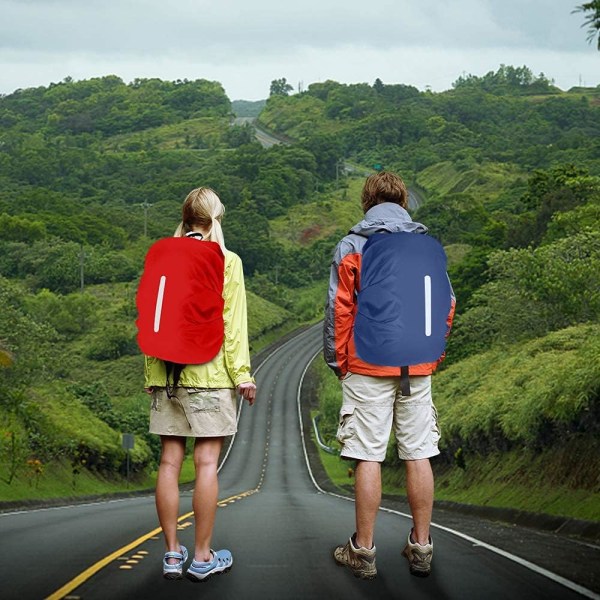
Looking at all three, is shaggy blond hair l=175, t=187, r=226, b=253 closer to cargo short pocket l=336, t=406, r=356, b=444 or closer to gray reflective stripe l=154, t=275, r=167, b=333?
gray reflective stripe l=154, t=275, r=167, b=333

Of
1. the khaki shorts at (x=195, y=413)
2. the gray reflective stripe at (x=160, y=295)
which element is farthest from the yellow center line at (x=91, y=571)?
the gray reflective stripe at (x=160, y=295)

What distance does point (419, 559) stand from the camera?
8508mm

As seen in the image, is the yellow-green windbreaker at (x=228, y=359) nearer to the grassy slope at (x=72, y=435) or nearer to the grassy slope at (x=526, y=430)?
the grassy slope at (x=526, y=430)

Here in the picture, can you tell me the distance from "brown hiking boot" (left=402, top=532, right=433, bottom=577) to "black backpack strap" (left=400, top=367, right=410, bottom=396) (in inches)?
45.2

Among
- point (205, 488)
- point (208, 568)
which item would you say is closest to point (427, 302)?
point (205, 488)

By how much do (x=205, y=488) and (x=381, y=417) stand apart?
1.38 meters

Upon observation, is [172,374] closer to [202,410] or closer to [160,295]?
[202,410]

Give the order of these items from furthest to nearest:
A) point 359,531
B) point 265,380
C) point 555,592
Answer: point 265,380 < point 359,531 < point 555,592

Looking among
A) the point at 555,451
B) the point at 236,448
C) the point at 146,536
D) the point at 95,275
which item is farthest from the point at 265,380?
the point at 146,536

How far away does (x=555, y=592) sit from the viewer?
8.03m

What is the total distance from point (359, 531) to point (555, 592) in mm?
1464

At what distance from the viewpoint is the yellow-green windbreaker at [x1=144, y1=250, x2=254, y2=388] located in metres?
8.29

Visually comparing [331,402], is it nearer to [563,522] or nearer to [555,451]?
[555,451]

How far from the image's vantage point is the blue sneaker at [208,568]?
26.7ft
